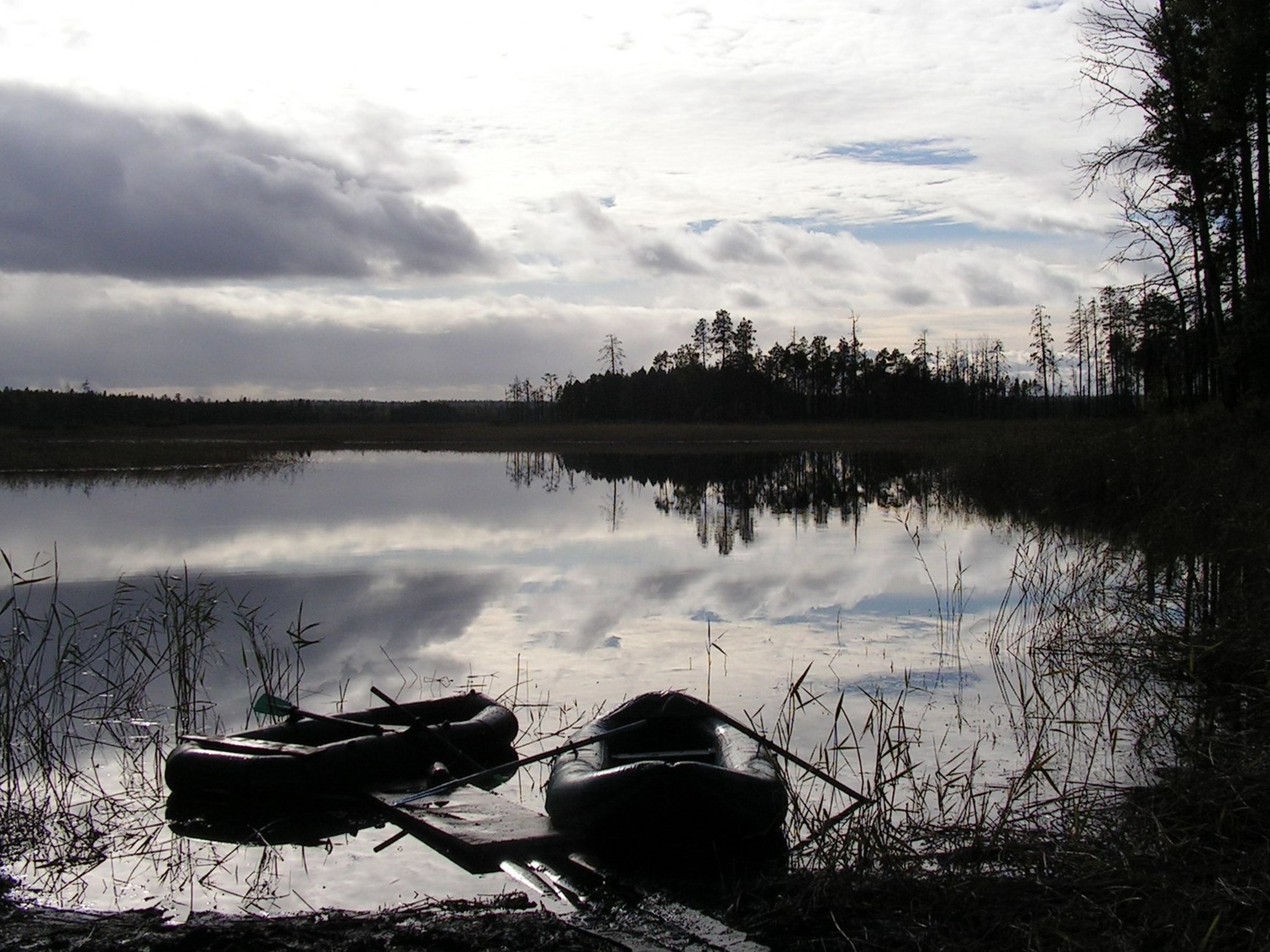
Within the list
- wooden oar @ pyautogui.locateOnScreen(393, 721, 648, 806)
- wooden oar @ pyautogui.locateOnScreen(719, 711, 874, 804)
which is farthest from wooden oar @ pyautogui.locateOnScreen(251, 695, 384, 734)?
wooden oar @ pyautogui.locateOnScreen(719, 711, 874, 804)

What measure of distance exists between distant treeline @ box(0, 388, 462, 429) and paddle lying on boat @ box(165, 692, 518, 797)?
72270 millimetres

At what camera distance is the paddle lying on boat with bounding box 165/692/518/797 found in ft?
21.1

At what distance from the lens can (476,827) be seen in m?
5.75

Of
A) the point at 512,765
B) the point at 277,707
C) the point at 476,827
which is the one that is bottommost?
the point at 476,827

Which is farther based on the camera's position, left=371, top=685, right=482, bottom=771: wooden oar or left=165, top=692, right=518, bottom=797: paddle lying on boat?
left=371, top=685, right=482, bottom=771: wooden oar

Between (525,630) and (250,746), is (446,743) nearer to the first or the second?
(250,746)

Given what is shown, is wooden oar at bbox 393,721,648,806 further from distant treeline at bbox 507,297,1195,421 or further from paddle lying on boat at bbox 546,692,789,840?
distant treeline at bbox 507,297,1195,421

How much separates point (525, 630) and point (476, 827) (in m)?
5.26

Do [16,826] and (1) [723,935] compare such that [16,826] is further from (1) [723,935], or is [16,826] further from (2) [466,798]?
(1) [723,935]

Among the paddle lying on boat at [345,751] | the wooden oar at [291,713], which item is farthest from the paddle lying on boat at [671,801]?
the wooden oar at [291,713]

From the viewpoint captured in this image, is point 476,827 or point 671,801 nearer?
point 671,801

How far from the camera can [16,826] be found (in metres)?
5.80

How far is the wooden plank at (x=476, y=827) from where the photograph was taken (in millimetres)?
5461

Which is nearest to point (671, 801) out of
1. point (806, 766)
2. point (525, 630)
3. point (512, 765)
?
point (806, 766)
